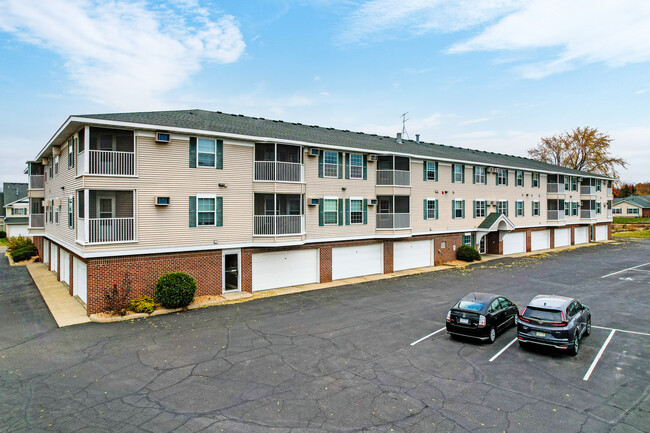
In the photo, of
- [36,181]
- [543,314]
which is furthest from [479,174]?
[36,181]

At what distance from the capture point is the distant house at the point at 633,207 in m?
95.6

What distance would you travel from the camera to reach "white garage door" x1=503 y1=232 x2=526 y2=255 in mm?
36062

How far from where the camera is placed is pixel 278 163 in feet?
66.6

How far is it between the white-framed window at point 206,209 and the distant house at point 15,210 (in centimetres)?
4802

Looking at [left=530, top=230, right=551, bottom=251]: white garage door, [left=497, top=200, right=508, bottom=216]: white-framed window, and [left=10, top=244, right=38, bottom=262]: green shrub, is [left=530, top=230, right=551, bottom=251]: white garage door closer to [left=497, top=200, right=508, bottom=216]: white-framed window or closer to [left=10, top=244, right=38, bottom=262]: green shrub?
[left=497, top=200, right=508, bottom=216]: white-framed window

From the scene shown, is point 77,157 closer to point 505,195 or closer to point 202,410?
point 202,410

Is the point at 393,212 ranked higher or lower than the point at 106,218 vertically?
higher

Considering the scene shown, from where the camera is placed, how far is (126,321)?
15.0 metres

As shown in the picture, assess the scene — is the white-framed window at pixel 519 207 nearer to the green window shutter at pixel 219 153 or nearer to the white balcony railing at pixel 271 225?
the white balcony railing at pixel 271 225

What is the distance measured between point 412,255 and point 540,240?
20.9 m

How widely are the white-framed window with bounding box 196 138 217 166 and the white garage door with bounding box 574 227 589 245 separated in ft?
150

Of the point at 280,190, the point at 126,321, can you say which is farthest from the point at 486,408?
the point at 280,190

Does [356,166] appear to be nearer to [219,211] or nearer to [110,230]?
[219,211]

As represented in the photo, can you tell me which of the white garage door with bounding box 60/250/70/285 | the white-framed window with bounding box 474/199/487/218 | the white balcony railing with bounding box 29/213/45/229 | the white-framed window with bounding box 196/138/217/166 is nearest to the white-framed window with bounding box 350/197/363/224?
the white-framed window with bounding box 196/138/217/166
